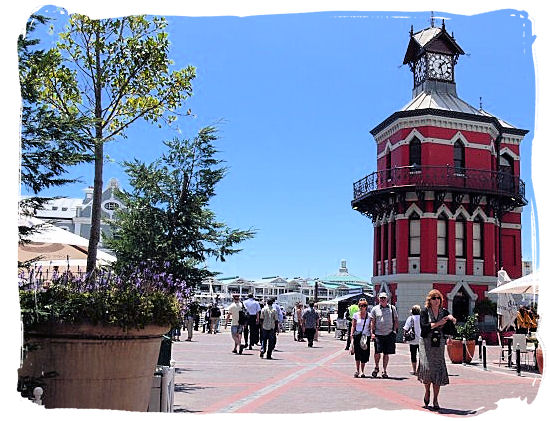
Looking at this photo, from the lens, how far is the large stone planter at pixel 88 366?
14.4ft

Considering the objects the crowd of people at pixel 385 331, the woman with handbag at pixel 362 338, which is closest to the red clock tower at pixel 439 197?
the crowd of people at pixel 385 331

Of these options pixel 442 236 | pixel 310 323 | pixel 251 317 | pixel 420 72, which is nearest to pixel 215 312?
pixel 310 323

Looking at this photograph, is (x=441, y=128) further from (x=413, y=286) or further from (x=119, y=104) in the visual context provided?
(x=119, y=104)

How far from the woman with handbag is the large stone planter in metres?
7.18

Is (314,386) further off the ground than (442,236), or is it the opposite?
(442,236)

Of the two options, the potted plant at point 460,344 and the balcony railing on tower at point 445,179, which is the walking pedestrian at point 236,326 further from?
the balcony railing on tower at point 445,179

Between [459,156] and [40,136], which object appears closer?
[40,136]

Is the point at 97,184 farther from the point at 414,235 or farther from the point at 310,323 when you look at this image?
the point at 414,235

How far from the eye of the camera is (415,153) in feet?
86.7

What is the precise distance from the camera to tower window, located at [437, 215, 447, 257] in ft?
88.4

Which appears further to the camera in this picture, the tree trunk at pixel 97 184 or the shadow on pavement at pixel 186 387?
the shadow on pavement at pixel 186 387

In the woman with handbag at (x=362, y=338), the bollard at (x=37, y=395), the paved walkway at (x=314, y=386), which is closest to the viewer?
the bollard at (x=37, y=395)

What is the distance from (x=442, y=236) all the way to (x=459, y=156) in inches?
138

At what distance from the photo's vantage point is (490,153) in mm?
26547
